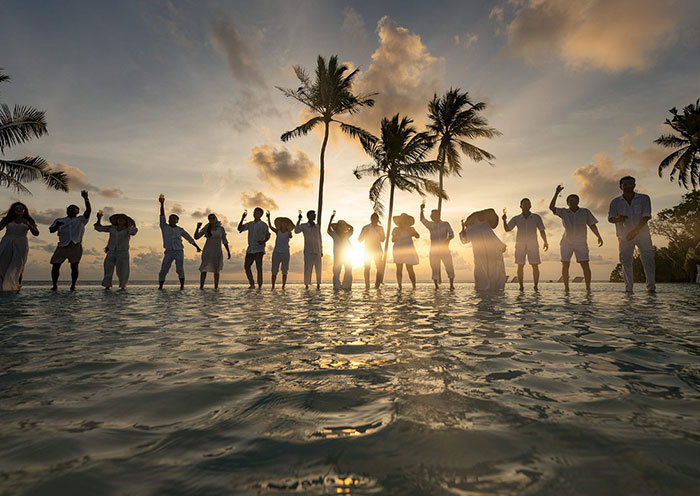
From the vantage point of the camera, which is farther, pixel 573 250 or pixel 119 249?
pixel 119 249

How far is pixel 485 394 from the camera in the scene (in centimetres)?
160

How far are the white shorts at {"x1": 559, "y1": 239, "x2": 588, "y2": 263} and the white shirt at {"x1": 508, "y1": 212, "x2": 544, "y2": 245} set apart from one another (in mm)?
630

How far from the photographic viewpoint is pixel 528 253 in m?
9.53

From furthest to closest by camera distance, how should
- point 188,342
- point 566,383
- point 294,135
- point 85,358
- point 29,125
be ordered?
point 294,135 → point 29,125 → point 188,342 → point 85,358 → point 566,383

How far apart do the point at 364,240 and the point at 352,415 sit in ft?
31.5

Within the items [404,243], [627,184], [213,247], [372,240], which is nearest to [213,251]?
[213,247]

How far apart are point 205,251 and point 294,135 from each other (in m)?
9.00

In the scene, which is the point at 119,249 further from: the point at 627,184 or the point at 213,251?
the point at 627,184

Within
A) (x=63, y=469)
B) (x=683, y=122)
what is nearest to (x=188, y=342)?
(x=63, y=469)

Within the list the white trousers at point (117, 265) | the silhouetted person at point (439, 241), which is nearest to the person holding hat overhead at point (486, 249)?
the silhouetted person at point (439, 241)

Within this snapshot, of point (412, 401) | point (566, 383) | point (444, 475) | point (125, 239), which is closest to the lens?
point (444, 475)

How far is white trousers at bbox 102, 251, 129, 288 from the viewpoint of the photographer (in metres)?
10.2

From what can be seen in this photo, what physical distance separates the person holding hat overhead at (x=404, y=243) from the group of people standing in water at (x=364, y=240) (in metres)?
0.03

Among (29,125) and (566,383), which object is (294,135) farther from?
(566,383)
